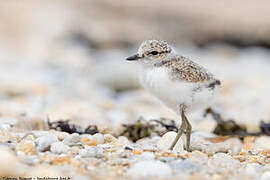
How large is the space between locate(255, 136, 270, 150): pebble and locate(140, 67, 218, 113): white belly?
865 mm

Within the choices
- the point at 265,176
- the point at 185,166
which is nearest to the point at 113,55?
the point at 185,166

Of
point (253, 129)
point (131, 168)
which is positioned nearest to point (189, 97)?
point (131, 168)

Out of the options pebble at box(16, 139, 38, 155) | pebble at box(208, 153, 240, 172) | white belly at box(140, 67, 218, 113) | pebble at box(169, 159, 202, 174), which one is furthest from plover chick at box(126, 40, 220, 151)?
pebble at box(16, 139, 38, 155)

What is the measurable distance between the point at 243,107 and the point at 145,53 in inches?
122

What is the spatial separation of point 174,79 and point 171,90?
78 mm

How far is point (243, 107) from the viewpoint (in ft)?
22.2

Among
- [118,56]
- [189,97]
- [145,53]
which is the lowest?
[189,97]

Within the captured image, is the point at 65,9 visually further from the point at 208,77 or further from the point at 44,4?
the point at 208,77

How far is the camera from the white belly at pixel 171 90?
12.1ft

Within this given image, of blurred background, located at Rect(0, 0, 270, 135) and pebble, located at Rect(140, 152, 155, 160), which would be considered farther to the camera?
blurred background, located at Rect(0, 0, 270, 135)

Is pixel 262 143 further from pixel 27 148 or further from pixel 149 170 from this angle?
pixel 27 148

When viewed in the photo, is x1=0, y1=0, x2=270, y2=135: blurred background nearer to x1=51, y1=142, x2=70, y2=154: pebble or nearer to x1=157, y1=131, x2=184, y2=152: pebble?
x1=157, y1=131, x2=184, y2=152: pebble

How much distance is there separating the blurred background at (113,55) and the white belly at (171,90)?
940mm

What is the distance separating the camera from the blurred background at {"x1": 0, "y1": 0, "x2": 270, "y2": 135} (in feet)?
19.2
